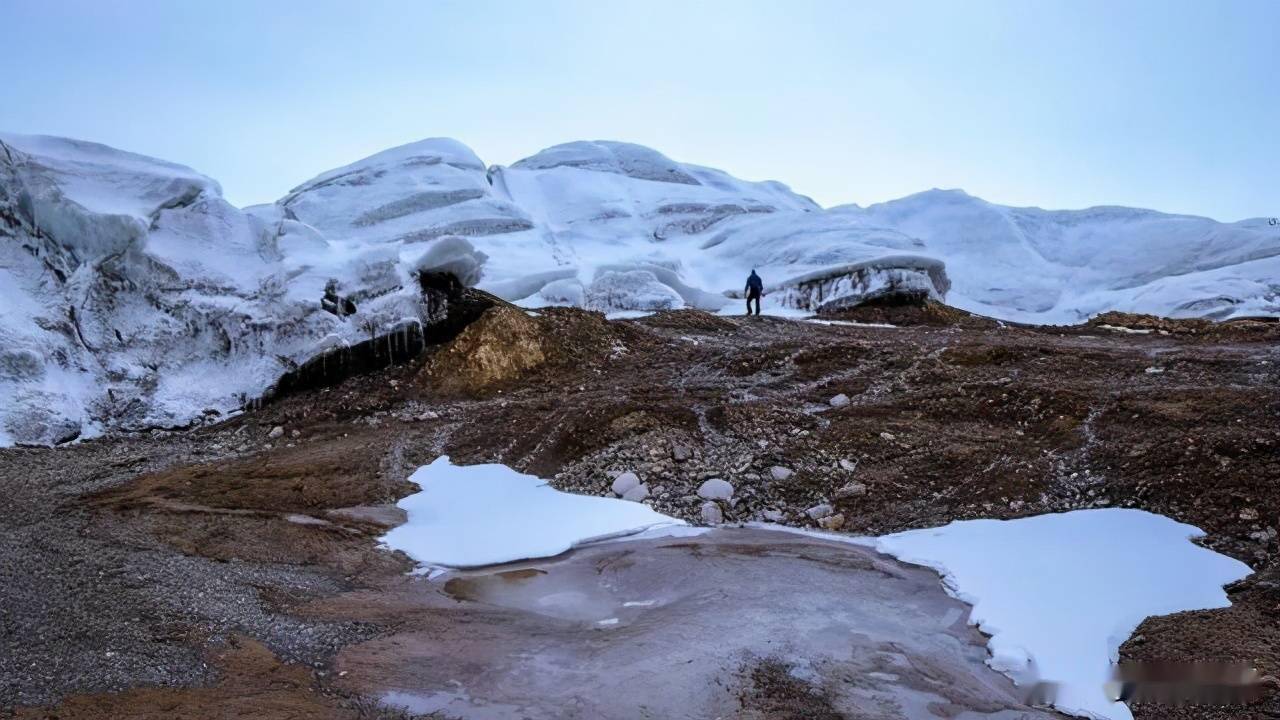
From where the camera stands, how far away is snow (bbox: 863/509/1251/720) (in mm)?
5344

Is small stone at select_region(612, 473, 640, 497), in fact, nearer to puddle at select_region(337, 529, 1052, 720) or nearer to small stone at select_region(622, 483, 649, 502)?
small stone at select_region(622, 483, 649, 502)

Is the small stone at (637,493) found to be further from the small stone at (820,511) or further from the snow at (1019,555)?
the small stone at (820,511)

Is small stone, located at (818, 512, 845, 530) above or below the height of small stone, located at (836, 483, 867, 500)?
below

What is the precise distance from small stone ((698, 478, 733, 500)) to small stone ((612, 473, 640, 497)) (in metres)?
0.79

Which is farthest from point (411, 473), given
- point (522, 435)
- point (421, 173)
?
point (421, 173)

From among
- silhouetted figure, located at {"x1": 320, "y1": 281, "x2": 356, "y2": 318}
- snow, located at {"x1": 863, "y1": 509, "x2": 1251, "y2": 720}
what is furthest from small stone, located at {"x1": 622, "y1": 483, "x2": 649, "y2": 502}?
silhouetted figure, located at {"x1": 320, "y1": 281, "x2": 356, "y2": 318}

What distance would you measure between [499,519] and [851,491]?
12.9ft

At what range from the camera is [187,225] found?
15453 mm

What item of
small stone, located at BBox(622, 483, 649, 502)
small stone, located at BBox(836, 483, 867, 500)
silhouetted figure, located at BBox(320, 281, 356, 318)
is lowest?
small stone, located at BBox(622, 483, 649, 502)

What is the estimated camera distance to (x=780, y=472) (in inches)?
380

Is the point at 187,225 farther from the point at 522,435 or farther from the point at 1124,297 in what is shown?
the point at 1124,297

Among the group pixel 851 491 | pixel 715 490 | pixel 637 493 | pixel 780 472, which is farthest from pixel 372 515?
pixel 851 491

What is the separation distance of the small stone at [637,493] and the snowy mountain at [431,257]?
6.90m

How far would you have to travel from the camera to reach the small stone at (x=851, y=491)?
908 centimetres
